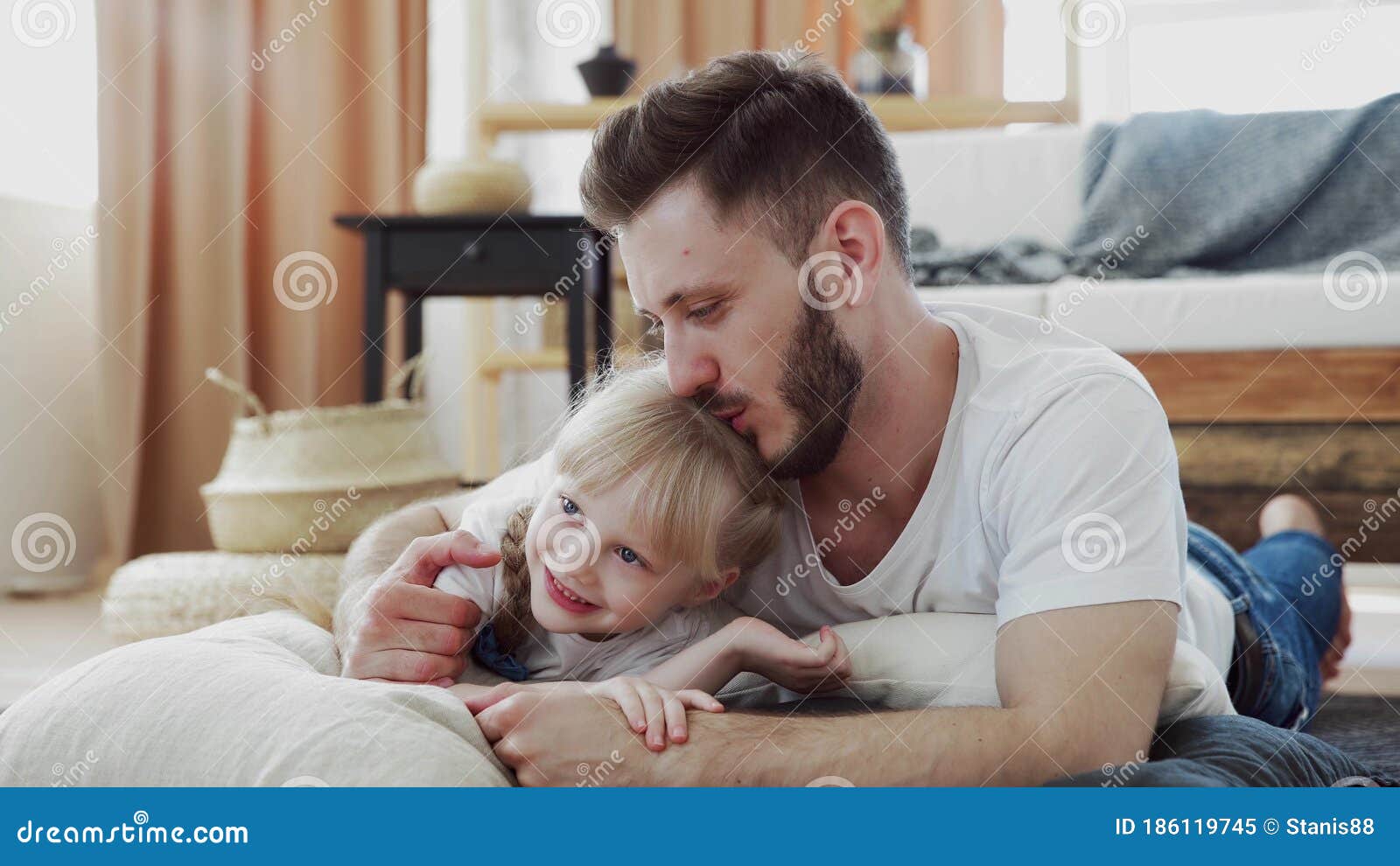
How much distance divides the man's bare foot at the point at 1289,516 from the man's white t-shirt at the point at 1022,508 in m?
0.73

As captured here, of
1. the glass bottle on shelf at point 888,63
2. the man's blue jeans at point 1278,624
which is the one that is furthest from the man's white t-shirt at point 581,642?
the glass bottle on shelf at point 888,63

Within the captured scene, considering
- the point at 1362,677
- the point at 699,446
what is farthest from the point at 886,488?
the point at 1362,677

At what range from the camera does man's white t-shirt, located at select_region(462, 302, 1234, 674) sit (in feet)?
3.11

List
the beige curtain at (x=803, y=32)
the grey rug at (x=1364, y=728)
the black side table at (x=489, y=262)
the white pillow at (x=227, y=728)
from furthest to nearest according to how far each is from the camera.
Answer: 1. the beige curtain at (x=803, y=32)
2. the black side table at (x=489, y=262)
3. the grey rug at (x=1364, y=728)
4. the white pillow at (x=227, y=728)

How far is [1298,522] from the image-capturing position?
1.95 metres

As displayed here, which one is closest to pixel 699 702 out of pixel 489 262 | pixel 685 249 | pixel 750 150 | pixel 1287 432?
pixel 685 249

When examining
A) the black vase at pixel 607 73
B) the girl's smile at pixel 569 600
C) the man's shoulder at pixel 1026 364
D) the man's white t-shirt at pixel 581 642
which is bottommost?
the man's white t-shirt at pixel 581 642

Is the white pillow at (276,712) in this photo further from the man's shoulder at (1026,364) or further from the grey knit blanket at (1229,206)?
the grey knit blanket at (1229,206)

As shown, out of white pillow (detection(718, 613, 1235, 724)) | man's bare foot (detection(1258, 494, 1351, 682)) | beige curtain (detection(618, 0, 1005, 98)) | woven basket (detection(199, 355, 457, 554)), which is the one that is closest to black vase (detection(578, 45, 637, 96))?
beige curtain (detection(618, 0, 1005, 98))

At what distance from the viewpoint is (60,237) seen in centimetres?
274

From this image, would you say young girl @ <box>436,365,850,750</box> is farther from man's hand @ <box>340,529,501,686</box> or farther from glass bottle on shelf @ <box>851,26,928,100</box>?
glass bottle on shelf @ <box>851,26,928,100</box>

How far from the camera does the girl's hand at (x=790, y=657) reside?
1004mm

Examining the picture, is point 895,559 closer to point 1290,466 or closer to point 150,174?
point 1290,466

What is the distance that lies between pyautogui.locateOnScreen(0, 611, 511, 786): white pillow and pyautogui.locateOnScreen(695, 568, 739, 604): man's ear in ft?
1.00
